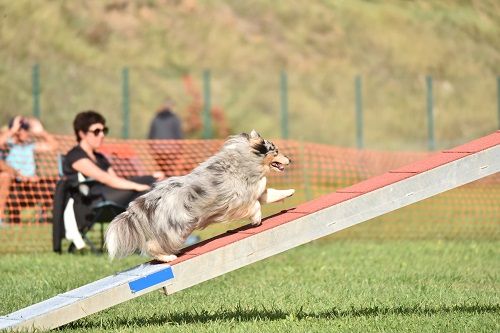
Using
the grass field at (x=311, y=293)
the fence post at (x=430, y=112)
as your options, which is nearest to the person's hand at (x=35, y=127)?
the grass field at (x=311, y=293)

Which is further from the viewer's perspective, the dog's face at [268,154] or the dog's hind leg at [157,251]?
the dog's face at [268,154]

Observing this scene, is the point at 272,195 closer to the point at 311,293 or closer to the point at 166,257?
the point at 166,257

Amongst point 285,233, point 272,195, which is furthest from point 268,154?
point 285,233

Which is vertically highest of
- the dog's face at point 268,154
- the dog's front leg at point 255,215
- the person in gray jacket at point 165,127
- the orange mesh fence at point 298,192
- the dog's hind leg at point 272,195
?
the dog's face at point 268,154

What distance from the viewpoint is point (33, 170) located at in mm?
12562

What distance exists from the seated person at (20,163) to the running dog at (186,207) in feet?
20.3

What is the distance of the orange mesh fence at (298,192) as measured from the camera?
40.1 feet

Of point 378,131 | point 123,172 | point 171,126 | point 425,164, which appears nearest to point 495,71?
point 378,131

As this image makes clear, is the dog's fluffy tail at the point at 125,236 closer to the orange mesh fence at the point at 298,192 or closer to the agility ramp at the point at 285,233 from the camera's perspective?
the agility ramp at the point at 285,233

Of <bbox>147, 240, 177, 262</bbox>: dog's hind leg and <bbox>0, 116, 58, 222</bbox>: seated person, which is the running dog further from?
<bbox>0, 116, 58, 222</bbox>: seated person

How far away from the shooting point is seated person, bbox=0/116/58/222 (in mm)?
12148

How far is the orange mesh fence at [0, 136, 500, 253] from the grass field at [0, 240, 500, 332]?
1896mm

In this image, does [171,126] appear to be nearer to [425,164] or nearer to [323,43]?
[425,164]

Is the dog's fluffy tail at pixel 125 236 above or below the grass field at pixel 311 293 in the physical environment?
above
